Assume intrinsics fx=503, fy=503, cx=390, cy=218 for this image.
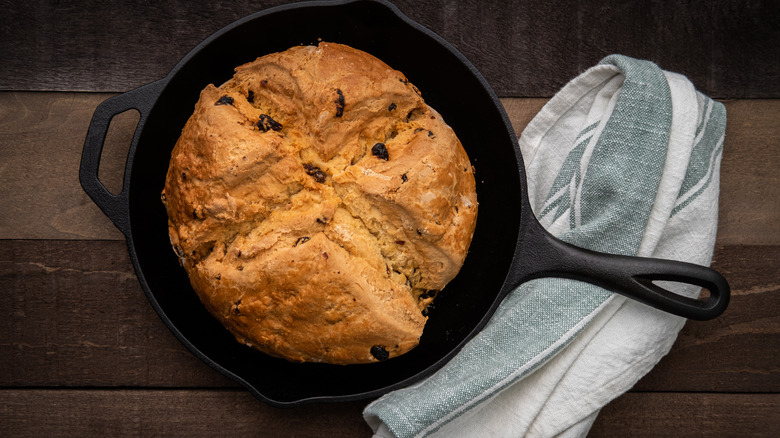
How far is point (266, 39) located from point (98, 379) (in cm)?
117

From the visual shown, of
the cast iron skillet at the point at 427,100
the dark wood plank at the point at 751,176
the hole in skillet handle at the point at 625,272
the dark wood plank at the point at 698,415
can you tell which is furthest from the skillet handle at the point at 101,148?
the dark wood plank at the point at 751,176

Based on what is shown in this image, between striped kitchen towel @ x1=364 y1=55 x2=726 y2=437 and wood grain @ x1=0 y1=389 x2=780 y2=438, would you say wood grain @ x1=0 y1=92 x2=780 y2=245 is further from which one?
striped kitchen towel @ x1=364 y1=55 x2=726 y2=437

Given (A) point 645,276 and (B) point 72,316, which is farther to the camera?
(B) point 72,316

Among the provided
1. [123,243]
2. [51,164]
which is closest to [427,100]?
[123,243]

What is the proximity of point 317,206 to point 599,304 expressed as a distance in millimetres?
831

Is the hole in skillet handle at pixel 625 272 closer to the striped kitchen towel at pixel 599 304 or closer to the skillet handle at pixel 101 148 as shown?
the striped kitchen towel at pixel 599 304

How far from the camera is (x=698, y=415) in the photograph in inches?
64.6

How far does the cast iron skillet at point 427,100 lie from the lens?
52.5 inches

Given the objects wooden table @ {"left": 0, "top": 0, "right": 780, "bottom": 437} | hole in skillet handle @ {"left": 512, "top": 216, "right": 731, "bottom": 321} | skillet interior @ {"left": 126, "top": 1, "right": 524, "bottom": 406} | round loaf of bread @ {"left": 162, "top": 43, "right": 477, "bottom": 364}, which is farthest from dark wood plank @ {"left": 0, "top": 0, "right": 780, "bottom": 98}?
hole in skillet handle @ {"left": 512, "top": 216, "right": 731, "bottom": 321}

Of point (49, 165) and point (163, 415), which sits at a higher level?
point (49, 165)

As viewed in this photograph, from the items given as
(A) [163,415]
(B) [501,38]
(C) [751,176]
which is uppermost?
(B) [501,38]

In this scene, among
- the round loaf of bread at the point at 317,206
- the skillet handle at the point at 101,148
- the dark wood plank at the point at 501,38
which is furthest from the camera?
the dark wood plank at the point at 501,38

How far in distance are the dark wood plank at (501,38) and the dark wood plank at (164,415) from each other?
971mm

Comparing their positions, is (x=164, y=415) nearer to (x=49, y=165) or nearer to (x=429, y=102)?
(x=49, y=165)
